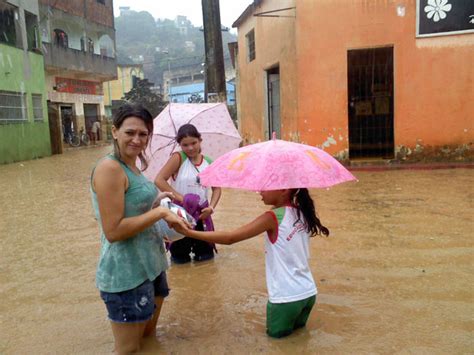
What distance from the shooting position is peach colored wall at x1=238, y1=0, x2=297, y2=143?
1159 centimetres

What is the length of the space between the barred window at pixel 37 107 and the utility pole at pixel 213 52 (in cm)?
1304

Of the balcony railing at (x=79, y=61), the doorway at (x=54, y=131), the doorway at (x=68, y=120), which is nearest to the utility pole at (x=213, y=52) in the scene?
the doorway at (x=54, y=131)

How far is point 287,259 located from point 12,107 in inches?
705

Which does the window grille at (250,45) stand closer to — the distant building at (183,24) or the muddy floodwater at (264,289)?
the muddy floodwater at (264,289)

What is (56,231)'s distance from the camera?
6.28 m

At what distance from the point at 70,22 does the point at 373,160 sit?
73.1ft

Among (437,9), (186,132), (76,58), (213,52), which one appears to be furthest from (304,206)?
(76,58)

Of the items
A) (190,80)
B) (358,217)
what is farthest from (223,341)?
(190,80)

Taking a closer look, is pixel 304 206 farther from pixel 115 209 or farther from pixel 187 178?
pixel 187 178

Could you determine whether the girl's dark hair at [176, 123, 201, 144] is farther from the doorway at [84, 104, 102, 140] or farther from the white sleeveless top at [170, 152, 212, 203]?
the doorway at [84, 104, 102, 140]

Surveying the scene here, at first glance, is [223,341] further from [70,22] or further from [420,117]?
[70,22]

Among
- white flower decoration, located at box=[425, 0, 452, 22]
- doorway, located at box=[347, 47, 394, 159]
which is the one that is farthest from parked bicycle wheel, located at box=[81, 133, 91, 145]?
white flower decoration, located at box=[425, 0, 452, 22]

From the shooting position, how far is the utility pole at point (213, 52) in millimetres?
9492

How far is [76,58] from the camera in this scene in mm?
27578
